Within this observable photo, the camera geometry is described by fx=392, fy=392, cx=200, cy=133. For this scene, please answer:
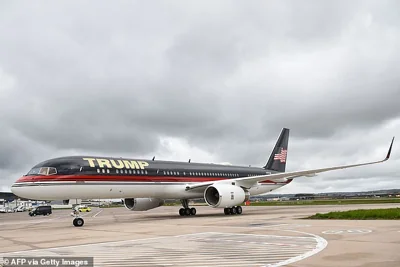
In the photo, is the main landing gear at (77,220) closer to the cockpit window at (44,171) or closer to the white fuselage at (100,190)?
the white fuselage at (100,190)

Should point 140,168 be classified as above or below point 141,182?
above

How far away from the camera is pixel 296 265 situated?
6.80 metres

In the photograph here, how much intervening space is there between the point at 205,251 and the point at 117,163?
1599cm

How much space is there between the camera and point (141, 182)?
24844mm

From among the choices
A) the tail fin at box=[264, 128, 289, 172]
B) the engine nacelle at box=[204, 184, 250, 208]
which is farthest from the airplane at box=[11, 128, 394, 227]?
the tail fin at box=[264, 128, 289, 172]

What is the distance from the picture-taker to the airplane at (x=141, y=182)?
20.4 metres

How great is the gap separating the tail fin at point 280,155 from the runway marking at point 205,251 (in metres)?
27.8

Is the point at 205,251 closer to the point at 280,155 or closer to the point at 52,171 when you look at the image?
the point at 52,171

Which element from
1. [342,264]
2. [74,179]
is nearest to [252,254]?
[342,264]

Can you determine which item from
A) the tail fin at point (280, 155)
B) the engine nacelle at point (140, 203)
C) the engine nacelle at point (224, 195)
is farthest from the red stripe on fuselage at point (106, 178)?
the tail fin at point (280, 155)

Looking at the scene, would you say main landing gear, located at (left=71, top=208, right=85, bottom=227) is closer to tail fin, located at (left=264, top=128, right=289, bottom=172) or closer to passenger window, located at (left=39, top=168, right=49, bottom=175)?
passenger window, located at (left=39, top=168, right=49, bottom=175)

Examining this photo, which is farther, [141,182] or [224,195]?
[224,195]

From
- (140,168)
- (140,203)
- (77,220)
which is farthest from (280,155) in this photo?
(77,220)

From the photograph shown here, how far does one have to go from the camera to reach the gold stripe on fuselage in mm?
22594
